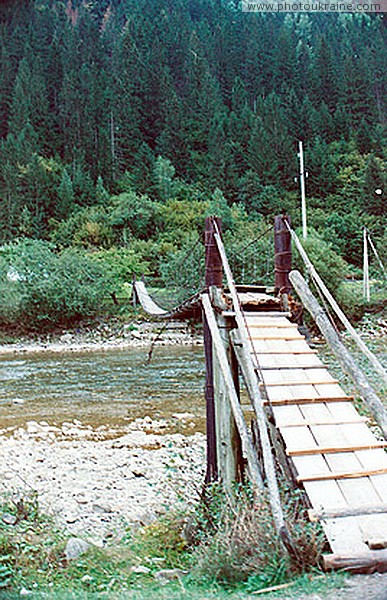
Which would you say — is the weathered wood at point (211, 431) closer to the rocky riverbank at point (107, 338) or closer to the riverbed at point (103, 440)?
the riverbed at point (103, 440)

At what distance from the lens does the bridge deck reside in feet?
6.45

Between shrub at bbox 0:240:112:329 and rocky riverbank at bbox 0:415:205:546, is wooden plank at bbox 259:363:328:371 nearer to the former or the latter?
rocky riverbank at bbox 0:415:205:546

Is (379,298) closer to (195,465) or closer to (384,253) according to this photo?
(384,253)

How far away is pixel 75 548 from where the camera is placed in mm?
2793

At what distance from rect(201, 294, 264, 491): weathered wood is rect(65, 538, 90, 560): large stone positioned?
3.01 feet

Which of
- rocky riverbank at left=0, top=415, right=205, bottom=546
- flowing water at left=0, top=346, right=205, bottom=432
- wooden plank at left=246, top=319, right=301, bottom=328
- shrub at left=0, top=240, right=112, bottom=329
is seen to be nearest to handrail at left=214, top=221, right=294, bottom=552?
wooden plank at left=246, top=319, right=301, bottom=328

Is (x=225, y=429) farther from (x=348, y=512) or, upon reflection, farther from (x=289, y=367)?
(x=348, y=512)

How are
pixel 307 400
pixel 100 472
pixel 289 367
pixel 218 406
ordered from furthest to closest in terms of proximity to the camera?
pixel 100 472
pixel 218 406
pixel 289 367
pixel 307 400

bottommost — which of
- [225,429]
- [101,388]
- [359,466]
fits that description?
[101,388]

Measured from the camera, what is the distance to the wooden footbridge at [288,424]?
198 cm

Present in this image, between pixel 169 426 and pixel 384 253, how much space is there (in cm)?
1323

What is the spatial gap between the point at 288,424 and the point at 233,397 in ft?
1.14

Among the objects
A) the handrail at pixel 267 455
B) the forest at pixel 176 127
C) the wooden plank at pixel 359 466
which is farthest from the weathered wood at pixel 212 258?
the forest at pixel 176 127

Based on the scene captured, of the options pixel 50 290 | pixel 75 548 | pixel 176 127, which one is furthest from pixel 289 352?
pixel 176 127
